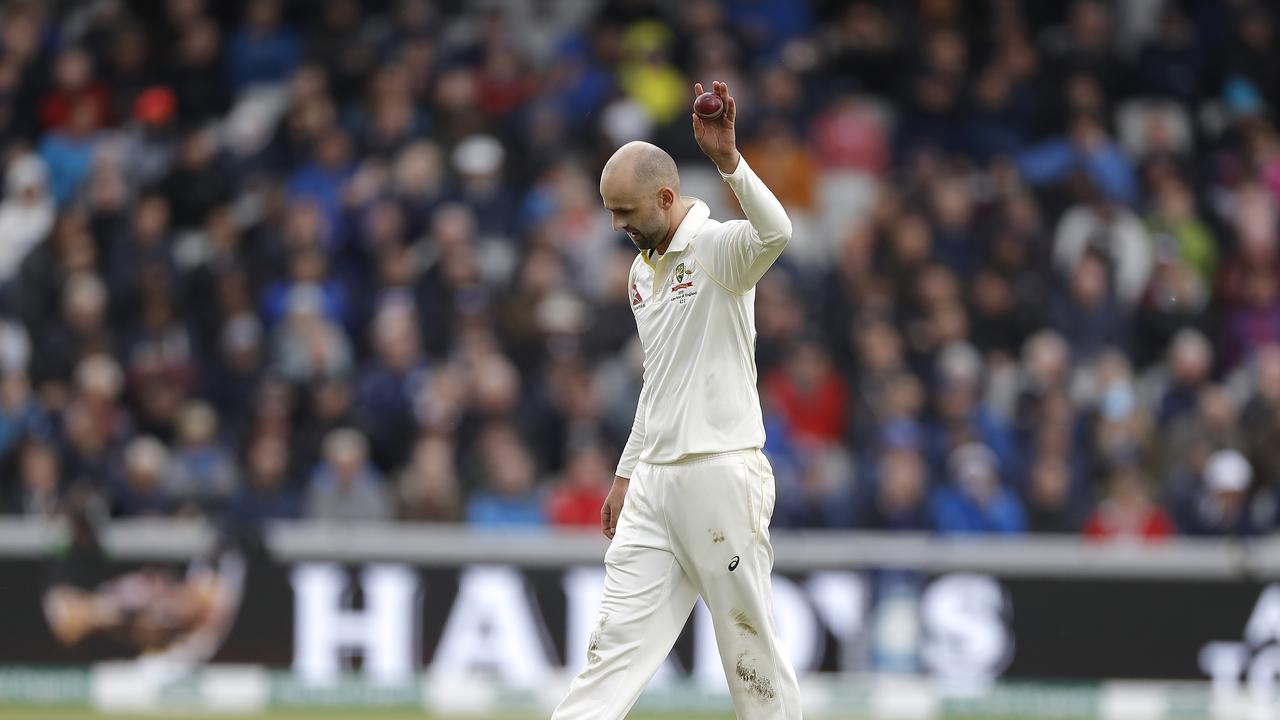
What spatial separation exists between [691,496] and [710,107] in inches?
57.6

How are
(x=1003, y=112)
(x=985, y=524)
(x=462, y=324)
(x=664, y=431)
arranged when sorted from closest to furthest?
(x=664, y=431)
(x=985, y=524)
(x=462, y=324)
(x=1003, y=112)

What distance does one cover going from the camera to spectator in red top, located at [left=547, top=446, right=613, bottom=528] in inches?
531

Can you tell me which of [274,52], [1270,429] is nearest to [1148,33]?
[1270,429]

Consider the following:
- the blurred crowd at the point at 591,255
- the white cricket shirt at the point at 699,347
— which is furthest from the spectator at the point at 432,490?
the white cricket shirt at the point at 699,347

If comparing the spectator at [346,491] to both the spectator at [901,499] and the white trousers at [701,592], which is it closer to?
the spectator at [901,499]

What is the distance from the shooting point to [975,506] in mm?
13469

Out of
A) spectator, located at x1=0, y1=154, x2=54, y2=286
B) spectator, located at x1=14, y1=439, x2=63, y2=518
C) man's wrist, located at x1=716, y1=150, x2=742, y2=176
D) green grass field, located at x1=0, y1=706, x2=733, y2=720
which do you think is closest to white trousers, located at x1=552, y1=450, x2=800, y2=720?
man's wrist, located at x1=716, y1=150, x2=742, y2=176

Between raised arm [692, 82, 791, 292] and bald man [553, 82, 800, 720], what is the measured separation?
119mm

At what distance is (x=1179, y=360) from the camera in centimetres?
1467

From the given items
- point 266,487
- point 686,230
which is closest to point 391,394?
point 266,487

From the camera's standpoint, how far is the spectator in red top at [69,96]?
16.4 meters

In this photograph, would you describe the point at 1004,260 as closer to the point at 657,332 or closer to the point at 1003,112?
the point at 1003,112

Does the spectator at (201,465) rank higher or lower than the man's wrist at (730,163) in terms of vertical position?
lower

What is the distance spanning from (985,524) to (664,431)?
7014 millimetres
